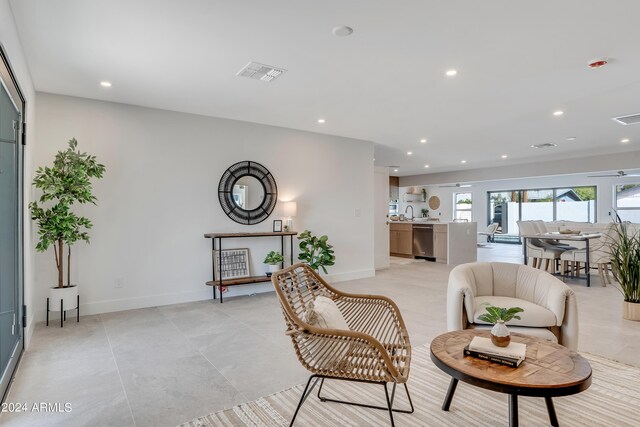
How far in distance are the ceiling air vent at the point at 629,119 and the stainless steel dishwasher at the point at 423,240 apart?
169 inches

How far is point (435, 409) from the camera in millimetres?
2184

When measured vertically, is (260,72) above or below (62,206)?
above

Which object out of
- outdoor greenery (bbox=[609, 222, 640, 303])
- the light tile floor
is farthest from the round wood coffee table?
outdoor greenery (bbox=[609, 222, 640, 303])

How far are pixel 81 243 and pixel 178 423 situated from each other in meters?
3.07

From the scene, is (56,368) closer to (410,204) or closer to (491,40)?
(491,40)

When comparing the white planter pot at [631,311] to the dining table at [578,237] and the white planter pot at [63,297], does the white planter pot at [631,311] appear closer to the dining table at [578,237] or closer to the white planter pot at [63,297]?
the dining table at [578,237]

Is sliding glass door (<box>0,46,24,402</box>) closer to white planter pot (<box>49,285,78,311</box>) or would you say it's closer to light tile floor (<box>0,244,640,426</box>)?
light tile floor (<box>0,244,640,426</box>)

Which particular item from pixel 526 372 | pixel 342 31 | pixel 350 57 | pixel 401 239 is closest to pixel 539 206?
pixel 401 239

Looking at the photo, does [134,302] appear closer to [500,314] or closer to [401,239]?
[500,314]

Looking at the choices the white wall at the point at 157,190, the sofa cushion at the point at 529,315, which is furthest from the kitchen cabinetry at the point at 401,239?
the sofa cushion at the point at 529,315

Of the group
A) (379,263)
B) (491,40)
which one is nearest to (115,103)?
(491,40)

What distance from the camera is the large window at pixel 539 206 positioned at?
37.7ft

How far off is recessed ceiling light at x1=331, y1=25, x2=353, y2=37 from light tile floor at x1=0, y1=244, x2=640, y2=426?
2.53 metres

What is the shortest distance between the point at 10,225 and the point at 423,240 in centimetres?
816
